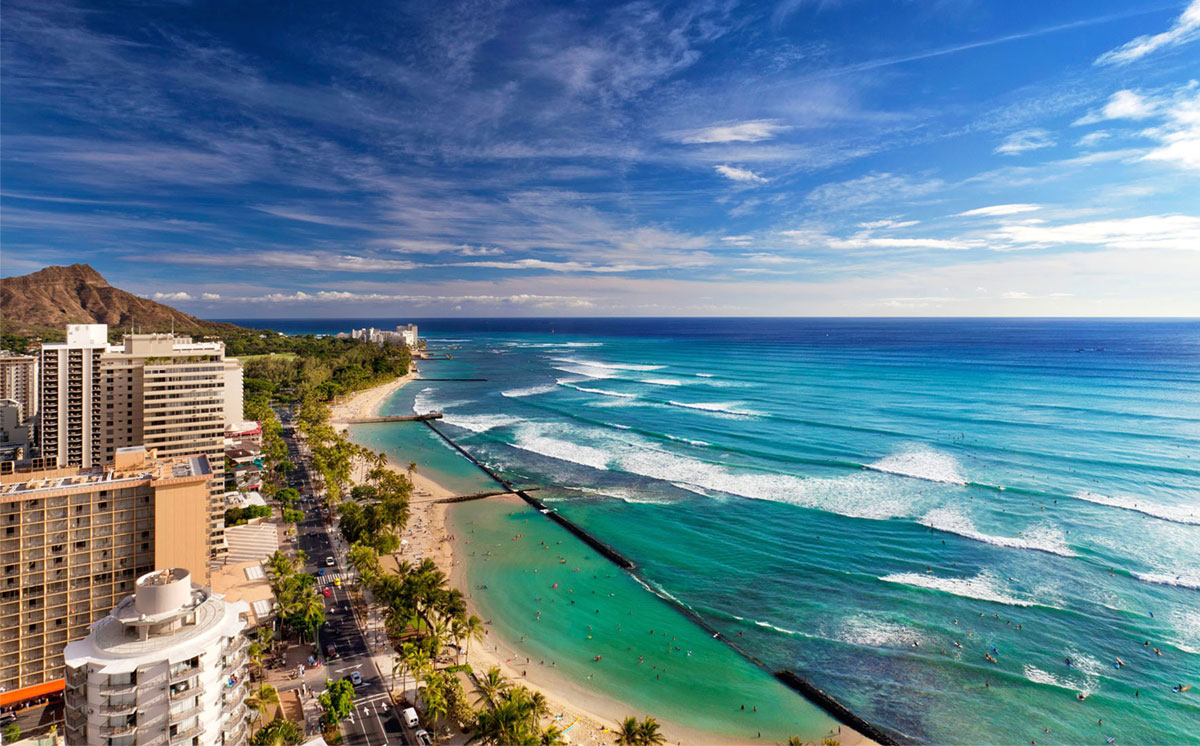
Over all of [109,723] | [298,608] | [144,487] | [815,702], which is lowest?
[815,702]

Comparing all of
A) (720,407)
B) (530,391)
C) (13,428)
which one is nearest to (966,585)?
(720,407)

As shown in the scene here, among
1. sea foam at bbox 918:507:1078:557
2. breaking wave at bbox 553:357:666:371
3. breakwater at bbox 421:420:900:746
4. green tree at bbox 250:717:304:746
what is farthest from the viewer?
breaking wave at bbox 553:357:666:371

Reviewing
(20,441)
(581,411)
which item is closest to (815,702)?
(581,411)

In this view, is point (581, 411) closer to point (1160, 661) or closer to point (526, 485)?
point (526, 485)

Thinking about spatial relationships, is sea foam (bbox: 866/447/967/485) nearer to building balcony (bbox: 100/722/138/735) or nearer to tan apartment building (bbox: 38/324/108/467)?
building balcony (bbox: 100/722/138/735)

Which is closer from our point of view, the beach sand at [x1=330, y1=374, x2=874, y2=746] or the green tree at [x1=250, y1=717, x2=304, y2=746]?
the green tree at [x1=250, y1=717, x2=304, y2=746]

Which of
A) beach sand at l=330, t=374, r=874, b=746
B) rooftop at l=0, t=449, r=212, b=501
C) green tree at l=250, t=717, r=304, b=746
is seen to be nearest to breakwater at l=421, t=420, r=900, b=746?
beach sand at l=330, t=374, r=874, b=746
